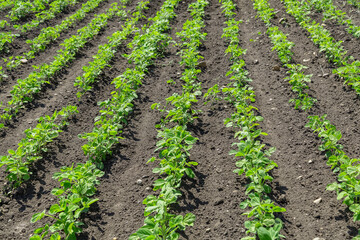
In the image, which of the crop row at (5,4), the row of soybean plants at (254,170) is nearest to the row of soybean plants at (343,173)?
the row of soybean plants at (254,170)

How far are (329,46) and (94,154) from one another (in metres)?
4.83

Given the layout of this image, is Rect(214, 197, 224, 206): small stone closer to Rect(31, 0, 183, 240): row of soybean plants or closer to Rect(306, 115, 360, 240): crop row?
Rect(306, 115, 360, 240): crop row

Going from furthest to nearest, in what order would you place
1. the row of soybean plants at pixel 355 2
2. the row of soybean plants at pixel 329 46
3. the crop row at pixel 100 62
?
1. the row of soybean plants at pixel 355 2
2. the crop row at pixel 100 62
3. the row of soybean plants at pixel 329 46

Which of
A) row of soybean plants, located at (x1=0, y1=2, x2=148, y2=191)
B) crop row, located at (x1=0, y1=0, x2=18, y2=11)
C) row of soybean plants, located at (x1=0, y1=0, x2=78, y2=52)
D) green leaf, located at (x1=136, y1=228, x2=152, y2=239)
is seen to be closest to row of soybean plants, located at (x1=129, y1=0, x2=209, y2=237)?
green leaf, located at (x1=136, y1=228, x2=152, y2=239)

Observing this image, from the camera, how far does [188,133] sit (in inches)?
181

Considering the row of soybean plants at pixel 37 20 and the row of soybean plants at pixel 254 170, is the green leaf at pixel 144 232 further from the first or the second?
the row of soybean plants at pixel 37 20

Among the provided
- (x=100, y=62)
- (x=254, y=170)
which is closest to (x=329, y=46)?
(x=254, y=170)

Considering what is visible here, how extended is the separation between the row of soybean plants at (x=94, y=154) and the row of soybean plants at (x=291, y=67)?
2.61 meters

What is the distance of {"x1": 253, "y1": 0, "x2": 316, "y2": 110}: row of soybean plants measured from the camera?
552 cm

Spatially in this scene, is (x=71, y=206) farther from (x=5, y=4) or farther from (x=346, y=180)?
(x=5, y=4)

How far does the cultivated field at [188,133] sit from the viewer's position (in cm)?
368

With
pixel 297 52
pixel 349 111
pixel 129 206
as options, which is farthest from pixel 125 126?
pixel 297 52

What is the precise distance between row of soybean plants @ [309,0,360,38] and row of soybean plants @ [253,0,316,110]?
51.2 inches

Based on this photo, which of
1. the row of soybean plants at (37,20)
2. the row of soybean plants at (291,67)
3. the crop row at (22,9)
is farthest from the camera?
the crop row at (22,9)
